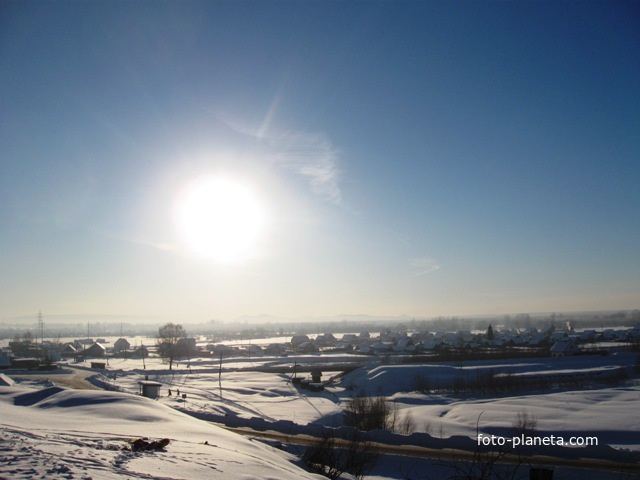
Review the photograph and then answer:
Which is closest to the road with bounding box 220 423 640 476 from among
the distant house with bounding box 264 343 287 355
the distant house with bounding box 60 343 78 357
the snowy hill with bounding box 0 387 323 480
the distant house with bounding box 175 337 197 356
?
the snowy hill with bounding box 0 387 323 480

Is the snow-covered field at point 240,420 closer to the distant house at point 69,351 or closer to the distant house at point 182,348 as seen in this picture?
the distant house at point 182,348

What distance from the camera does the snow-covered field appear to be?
9.20 m

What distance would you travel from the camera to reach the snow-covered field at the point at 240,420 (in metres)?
9.20

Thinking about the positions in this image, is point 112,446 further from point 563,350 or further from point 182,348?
point 182,348

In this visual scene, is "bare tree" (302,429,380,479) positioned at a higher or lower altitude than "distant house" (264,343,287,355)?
higher

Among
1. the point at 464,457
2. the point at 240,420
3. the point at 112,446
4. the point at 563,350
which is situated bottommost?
the point at 563,350

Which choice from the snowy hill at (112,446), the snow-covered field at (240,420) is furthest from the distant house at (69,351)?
the snowy hill at (112,446)

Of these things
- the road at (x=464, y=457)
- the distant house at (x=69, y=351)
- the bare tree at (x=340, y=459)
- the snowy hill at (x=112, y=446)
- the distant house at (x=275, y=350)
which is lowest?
the distant house at (x=275, y=350)

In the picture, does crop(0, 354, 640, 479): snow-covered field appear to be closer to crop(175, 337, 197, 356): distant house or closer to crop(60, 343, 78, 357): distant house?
crop(175, 337, 197, 356): distant house

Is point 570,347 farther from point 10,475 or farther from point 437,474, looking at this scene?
point 10,475

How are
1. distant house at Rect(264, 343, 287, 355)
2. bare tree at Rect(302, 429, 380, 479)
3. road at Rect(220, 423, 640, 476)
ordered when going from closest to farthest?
bare tree at Rect(302, 429, 380, 479) → road at Rect(220, 423, 640, 476) → distant house at Rect(264, 343, 287, 355)

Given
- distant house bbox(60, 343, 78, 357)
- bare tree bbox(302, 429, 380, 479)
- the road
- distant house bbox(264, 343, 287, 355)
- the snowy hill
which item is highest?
the snowy hill

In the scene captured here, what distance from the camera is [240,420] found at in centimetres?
2547

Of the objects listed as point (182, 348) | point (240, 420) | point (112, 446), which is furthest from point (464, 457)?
point (182, 348)
